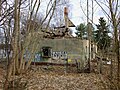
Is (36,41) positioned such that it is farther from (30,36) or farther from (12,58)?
(12,58)

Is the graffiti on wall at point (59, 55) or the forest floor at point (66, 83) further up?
the graffiti on wall at point (59, 55)

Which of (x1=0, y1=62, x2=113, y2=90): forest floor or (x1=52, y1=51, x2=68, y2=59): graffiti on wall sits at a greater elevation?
(x1=52, y1=51, x2=68, y2=59): graffiti on wall

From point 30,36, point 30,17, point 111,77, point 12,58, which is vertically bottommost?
point 111,77

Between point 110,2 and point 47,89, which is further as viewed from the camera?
point 47,89

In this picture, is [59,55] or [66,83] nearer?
[66,83]

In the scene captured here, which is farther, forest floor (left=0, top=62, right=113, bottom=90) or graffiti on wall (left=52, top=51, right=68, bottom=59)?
graffiti on wall (left=52, top=51, right=68, bottom=59)

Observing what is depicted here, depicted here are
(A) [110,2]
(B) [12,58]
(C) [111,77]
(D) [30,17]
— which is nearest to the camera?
(B) [12,58]

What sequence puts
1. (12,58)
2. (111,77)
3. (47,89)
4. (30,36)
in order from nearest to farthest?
(12,58)
(111,77)
(47,89)
(30,36)

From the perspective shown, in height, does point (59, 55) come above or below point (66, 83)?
above

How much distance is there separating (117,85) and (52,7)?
10536 mm

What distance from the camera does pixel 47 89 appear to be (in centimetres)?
1081

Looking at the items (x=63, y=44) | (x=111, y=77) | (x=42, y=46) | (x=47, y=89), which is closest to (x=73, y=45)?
(x=63, y=44)

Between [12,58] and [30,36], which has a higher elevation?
[30,36]

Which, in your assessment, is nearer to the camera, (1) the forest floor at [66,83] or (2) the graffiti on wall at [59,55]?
(1) the forest floor at [66,83]
